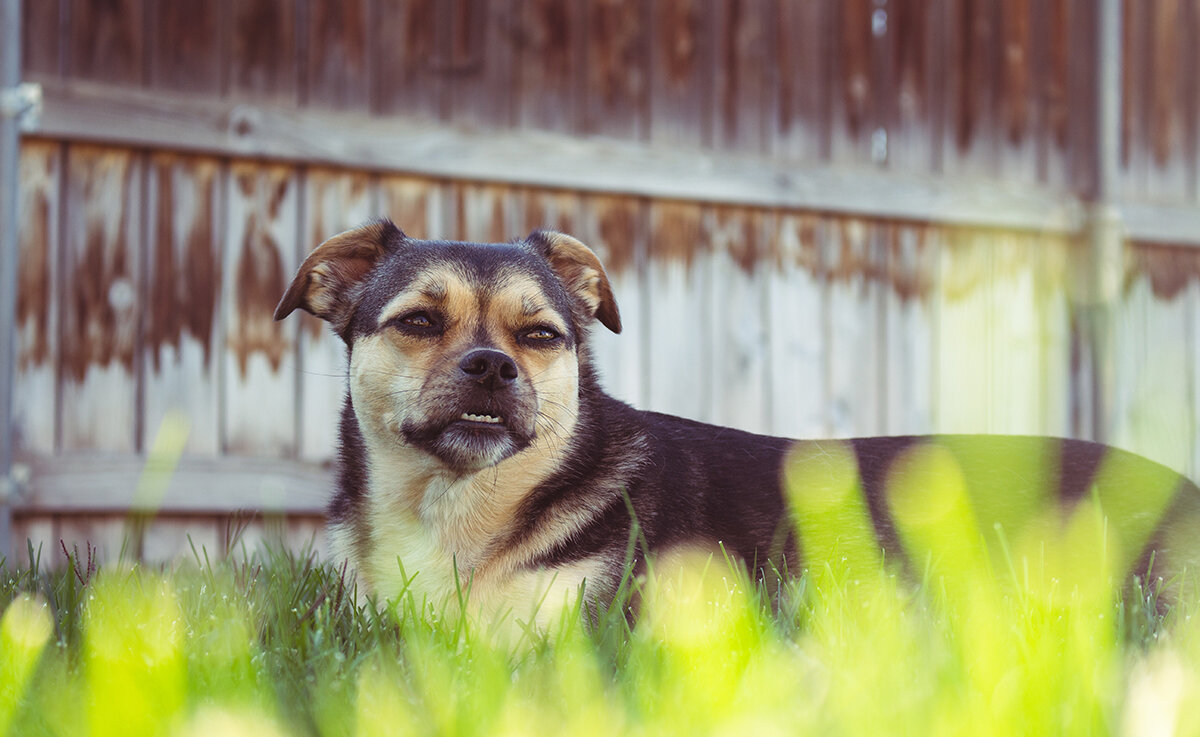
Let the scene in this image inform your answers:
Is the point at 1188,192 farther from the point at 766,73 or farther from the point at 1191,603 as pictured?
the point at 1191,603

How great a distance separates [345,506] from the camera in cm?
371

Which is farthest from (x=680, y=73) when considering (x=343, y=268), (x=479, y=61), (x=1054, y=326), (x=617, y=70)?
(x=343, y=268)

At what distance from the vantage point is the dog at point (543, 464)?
128 inches

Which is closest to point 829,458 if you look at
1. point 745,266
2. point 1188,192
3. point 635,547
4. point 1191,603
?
point 635,547

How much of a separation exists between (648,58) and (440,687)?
18.4ft

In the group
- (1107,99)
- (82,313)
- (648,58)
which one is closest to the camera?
(82,313)

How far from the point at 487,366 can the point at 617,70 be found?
432 centimetres

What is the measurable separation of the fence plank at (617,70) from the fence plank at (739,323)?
841mm

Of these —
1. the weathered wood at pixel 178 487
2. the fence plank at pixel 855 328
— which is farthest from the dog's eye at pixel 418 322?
the fence plank at pixel 855 328

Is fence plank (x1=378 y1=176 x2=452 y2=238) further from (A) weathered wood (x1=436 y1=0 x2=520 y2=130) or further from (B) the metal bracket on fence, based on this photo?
(B) the metal bracket on fence

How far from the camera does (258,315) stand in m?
6.23

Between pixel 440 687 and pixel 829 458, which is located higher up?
pixel 829 458

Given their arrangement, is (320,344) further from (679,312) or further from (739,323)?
(739,323)

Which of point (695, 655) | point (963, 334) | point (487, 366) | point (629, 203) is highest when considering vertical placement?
point (629, 203)
